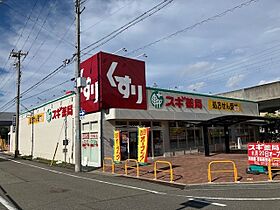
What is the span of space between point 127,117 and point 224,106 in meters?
13.6

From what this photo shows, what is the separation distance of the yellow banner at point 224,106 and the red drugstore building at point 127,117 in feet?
0.32

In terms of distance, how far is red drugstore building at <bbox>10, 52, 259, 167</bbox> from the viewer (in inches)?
761

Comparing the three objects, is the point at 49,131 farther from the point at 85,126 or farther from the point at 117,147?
the point at 117,147

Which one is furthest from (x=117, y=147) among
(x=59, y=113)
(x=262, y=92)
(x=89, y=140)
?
(x=262, y=92)

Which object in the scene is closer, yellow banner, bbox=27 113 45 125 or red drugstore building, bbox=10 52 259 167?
red drugstore building, bbox=10 52 259 167

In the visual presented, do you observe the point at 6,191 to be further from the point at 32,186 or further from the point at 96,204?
the point at 96,204

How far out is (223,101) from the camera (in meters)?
28.9

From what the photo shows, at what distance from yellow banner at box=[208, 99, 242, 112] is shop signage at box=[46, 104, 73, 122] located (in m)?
12.9

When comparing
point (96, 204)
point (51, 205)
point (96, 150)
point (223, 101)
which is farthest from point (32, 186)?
point (223, 101)

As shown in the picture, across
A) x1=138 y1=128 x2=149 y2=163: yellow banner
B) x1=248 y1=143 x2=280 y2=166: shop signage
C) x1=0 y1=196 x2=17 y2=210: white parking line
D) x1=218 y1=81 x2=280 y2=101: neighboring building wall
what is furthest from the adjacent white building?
x1=0 y1=196 x2=17 y2=210: white parking line

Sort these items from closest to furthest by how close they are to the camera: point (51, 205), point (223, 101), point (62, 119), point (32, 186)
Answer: point (51, 205), point (32, 186), point (62, 119), point (223, 101)

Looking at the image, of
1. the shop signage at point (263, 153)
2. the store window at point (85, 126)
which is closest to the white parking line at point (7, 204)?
the shop signage at point (263, 153)

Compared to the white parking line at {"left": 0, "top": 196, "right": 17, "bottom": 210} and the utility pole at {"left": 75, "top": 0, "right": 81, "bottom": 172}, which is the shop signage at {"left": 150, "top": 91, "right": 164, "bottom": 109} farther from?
the white parking line at {"left": 0, "top": 196, "right": 17, "bottom": 210}

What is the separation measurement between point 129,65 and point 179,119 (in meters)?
6.00
